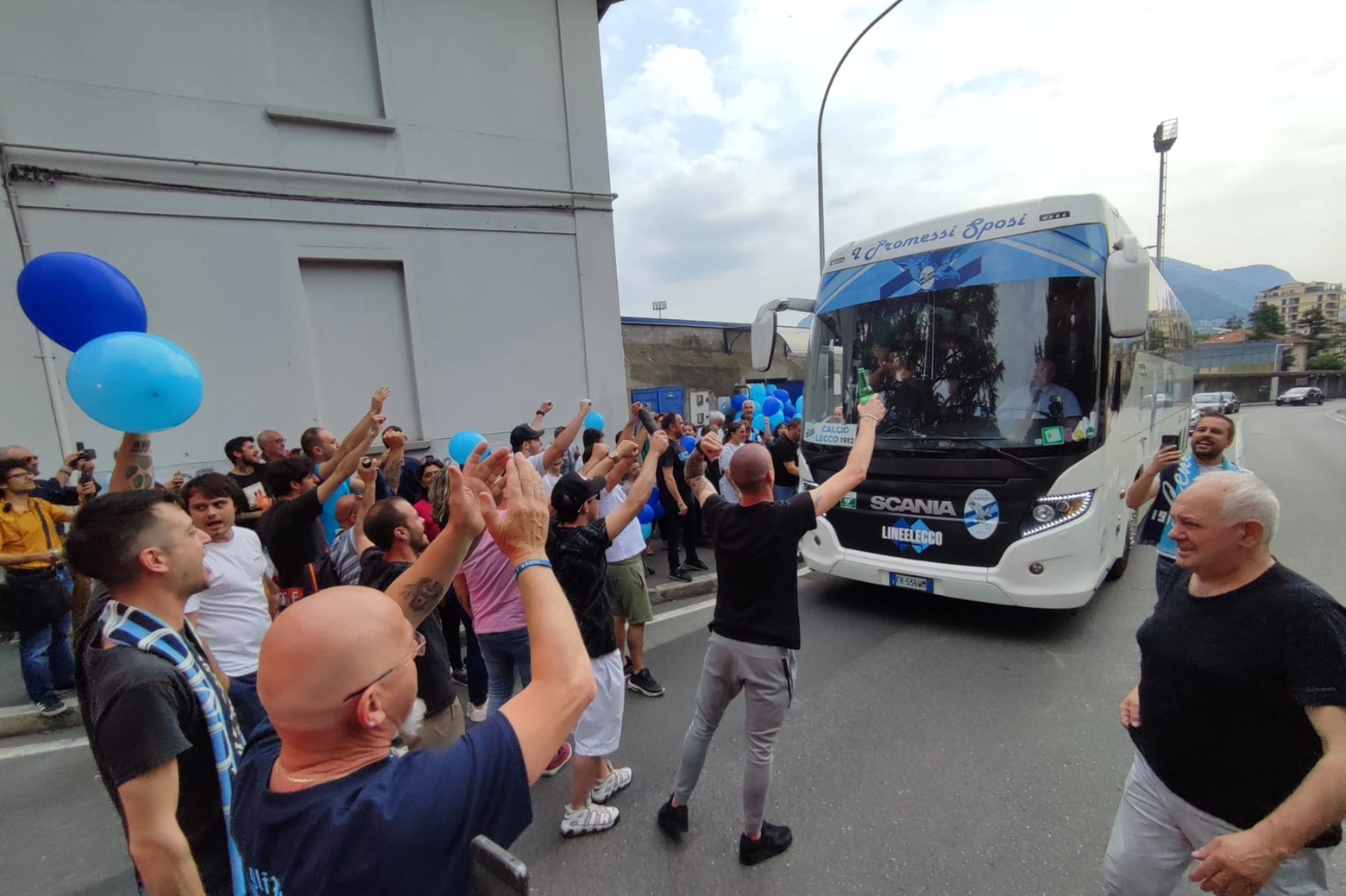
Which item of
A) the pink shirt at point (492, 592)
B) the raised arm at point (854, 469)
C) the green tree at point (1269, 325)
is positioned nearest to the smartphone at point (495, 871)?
the raised arm at point (854, 469)

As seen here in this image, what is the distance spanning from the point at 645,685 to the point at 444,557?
2704mm

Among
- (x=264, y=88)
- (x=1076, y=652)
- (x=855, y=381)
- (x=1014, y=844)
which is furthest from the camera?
(x=264, y=88)

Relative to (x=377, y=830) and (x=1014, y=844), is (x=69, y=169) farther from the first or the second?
(x=1014, y=844)

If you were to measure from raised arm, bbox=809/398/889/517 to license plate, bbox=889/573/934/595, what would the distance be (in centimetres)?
233

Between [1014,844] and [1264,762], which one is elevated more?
[1264,762]

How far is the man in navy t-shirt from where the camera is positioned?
90cm

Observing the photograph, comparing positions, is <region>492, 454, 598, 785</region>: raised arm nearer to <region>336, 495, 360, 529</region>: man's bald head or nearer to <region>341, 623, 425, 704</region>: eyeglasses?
<region>341, 623, 425, 704</region>: eyeglasses

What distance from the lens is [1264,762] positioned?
1.56 meters

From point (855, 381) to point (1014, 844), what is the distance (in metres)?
3.48

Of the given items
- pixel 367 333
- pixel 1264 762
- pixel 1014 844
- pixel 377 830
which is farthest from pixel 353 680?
pixel 367 333

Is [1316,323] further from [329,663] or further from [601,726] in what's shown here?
[329,663]

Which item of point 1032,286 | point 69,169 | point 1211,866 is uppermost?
point 69,169

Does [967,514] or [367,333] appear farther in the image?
[367,333]

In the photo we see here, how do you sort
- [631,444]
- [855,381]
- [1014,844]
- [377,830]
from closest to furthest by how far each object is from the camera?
[377,830] < [1014,844] < [631,444] < [855,381]
